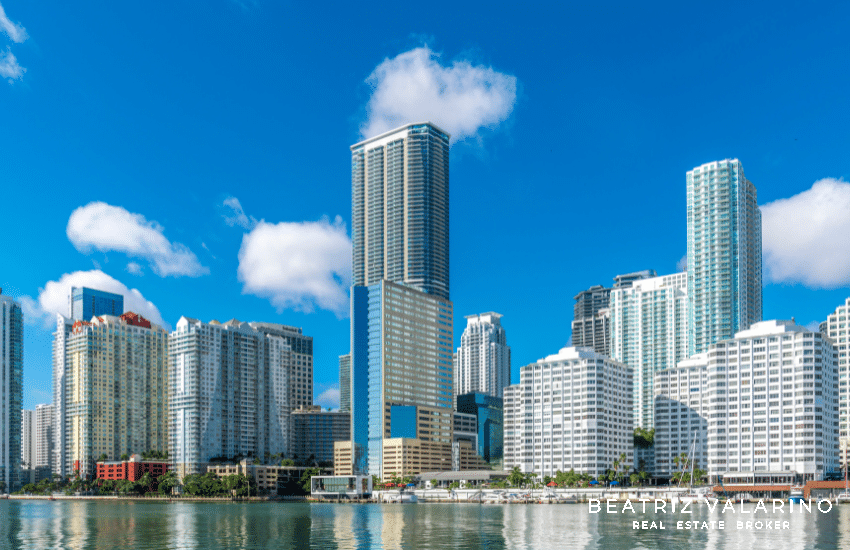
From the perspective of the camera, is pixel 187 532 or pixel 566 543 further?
pixel 187 532

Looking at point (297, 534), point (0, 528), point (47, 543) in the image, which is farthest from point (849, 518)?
point (0, 528)

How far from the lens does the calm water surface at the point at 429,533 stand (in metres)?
106

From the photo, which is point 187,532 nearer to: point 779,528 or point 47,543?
point 47,543

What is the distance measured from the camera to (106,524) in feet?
513

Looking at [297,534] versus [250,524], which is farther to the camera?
[250,524]

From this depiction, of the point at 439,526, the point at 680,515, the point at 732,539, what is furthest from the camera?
the point at 680,515

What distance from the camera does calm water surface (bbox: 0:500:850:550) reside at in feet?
349

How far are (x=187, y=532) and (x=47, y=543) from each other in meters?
22.7

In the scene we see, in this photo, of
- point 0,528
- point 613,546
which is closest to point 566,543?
point 613,546

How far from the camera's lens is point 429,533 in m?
126

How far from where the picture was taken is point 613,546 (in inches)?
4011

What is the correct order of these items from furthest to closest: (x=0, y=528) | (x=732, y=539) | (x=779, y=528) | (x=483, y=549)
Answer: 1. (x=0, y=528)
2. (x=779, y=528)
3. (x=732, y=539)
4. (x=483, y=549)

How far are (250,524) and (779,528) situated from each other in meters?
81.6

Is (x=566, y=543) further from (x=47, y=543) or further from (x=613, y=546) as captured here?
(x=47, y=543)
